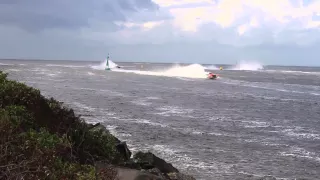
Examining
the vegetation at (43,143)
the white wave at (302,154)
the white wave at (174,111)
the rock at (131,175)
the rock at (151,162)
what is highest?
the vegetation at (43,143)

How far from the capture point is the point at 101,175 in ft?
29.4

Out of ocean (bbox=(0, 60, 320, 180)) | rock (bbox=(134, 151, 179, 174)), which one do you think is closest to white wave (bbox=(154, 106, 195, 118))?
ocean (bbox=(0, 60, 320, 180))

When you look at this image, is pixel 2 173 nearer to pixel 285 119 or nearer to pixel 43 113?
pixel 43 113

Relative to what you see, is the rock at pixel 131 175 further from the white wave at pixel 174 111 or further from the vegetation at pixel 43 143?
the white wave at pixel 174 111

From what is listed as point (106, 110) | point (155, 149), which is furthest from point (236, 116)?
point (155, 149)

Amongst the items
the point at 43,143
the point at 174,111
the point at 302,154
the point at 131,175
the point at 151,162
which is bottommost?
the point at 302,154

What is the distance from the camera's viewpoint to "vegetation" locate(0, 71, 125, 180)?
8.00 meters

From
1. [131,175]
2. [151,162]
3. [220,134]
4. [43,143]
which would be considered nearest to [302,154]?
[220,134]

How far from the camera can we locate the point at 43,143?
9.72m

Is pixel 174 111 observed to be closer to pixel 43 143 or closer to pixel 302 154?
pixel 302 154

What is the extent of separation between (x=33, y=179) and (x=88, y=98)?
35023mm

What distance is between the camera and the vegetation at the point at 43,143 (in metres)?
8.00

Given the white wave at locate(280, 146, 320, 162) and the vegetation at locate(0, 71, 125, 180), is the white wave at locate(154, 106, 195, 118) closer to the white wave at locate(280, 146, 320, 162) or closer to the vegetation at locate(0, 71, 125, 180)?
the white wave at locate(280, 146, 320, 162)

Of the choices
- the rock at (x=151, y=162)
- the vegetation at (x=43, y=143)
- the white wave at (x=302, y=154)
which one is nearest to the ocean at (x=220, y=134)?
the white wave at (x=302, y=154)
